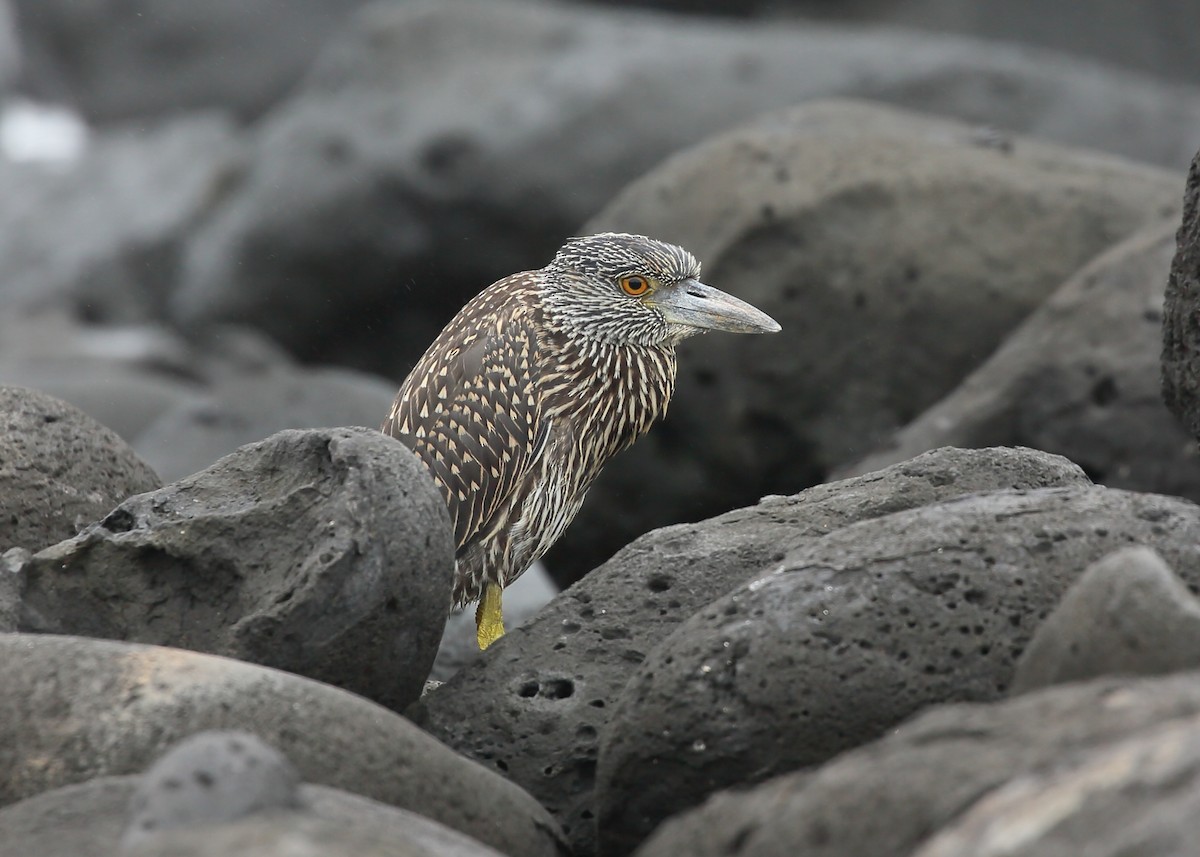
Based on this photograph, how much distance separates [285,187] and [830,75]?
4.14m

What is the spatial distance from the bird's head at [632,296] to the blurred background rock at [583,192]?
75.3 inches

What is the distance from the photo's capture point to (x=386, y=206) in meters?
12.6

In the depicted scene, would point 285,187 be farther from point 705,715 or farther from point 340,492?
point 705,715

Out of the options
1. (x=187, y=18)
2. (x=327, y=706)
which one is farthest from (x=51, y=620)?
(x=187, y=18)

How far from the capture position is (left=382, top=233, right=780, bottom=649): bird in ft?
20.8

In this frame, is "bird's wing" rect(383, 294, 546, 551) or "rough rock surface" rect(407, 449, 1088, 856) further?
"bird's wing" rect(383, 294, 546, 551)

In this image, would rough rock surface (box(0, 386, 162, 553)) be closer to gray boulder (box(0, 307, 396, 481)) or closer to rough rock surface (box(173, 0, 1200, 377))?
gray boulder (box(0, 307, 396, 481))

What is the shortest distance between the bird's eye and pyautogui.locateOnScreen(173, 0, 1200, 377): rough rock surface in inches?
218

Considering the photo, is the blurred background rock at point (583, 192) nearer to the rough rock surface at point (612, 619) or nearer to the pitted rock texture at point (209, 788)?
the rough rock surface at point (612, 619)

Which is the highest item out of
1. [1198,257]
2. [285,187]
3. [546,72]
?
[1198,257]

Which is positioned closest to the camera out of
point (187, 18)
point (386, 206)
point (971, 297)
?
point (971, 297)

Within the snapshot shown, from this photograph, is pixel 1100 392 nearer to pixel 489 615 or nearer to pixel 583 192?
pixel 489 615

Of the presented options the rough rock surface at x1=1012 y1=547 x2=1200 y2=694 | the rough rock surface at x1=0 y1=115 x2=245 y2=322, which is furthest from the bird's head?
the rough rock surface at x1=0 y1=115 x2=245 y2=322

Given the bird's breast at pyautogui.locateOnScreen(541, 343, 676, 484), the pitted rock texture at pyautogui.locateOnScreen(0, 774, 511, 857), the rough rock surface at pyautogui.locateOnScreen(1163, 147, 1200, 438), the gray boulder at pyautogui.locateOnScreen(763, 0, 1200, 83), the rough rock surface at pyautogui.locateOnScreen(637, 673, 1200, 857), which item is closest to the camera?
the rough rock surface at pyautogui.locateOnScreen(637, 673, 1200, 857)
